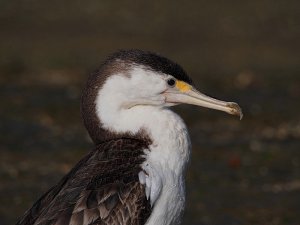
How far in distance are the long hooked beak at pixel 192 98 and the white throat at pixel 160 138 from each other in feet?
0.47

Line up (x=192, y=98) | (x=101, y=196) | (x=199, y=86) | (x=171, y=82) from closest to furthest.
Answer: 1. (x=101, y=196)
2. (x=171, y=82)
3. (x=192, y=98)
4. (x=199, y=86)

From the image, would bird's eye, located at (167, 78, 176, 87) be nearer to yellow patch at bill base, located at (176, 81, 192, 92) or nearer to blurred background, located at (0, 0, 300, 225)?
yellow patch at bill base, located at (176, 81, 192, 92)

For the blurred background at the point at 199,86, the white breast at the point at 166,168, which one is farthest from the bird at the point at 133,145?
the blurred background at the point at 199,86

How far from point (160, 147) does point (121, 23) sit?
12.4m

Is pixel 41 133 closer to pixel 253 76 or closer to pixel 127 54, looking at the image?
pixel 253 76

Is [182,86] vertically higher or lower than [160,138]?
higher

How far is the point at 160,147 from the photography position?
26.4 feet

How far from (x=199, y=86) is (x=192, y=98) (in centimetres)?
775

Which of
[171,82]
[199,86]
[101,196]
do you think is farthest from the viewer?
[199,86]

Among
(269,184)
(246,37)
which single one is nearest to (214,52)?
(246,37)

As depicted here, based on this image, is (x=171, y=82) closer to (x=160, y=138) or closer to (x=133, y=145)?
(x=160, y=138)

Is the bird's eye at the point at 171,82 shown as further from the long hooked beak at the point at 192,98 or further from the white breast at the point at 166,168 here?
the white breast at the point at 166,168

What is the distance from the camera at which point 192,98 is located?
8.38 m

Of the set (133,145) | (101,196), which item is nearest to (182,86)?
(133,145)
